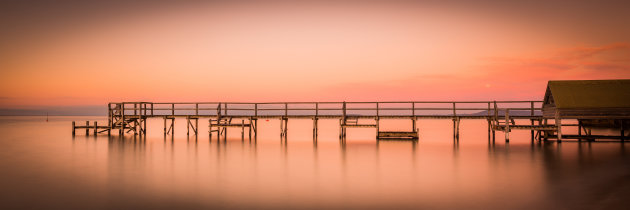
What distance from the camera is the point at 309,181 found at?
1364 centimetres

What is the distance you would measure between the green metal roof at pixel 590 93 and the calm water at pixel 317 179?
5.05 metres

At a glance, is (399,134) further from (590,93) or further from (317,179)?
(317,179)

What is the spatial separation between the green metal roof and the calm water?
5.05 metres

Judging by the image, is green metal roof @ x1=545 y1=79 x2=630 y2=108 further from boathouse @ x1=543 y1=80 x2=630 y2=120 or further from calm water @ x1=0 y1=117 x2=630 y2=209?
calm water @ x1=0 y1=117 x2=630 y2=209

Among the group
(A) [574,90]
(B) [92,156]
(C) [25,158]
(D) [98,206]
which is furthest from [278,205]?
(A) [574,90]

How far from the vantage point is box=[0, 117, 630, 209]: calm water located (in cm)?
1049

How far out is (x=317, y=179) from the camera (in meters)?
14.0

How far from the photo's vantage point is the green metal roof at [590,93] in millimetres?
25891

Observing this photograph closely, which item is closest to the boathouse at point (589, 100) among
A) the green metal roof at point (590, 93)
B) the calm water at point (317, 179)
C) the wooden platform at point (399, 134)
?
the green metal roof at point (590, 93)

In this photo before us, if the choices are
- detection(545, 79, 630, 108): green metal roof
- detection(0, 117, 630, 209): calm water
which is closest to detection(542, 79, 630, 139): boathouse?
detection(545, 79, 630, 108): green metal roof

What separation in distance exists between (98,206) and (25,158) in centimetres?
1358

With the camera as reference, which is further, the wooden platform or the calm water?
the wooden platform

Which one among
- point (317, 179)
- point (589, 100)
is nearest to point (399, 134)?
point (589, 100)

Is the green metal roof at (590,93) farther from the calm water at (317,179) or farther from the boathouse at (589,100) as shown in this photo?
the calm water at (317,179)
